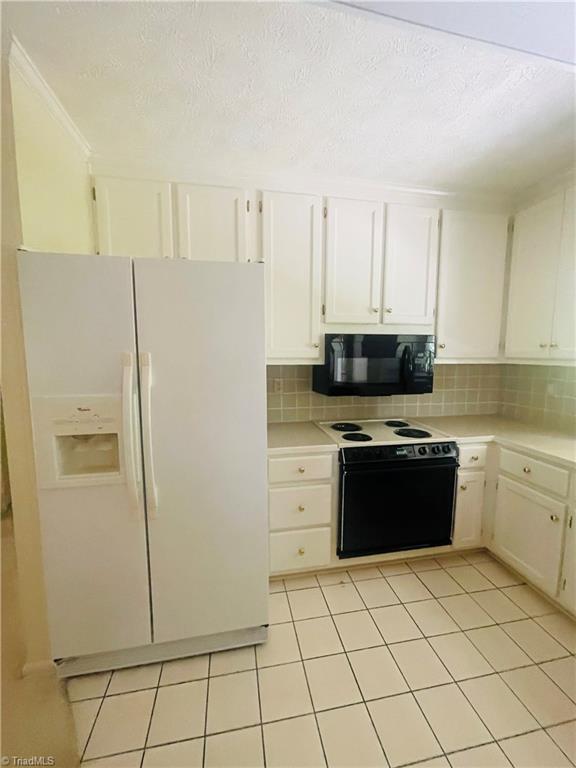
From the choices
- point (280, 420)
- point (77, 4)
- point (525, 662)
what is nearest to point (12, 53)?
point (77, 4)

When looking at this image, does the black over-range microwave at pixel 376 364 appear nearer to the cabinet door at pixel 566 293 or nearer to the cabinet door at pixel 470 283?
the cabinet door at pixel 470 283

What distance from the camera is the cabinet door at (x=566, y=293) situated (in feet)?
6.45

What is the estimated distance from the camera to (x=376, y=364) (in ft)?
7.16

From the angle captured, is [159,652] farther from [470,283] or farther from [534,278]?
[534,278]

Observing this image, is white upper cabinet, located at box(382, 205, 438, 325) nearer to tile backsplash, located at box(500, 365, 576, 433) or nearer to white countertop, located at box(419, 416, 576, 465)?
white countertop, located at box(419, 416, 576, 465)

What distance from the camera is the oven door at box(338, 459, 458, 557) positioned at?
2.03 meters

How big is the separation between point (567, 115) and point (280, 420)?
7.29 ft

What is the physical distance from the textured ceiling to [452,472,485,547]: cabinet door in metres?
1.94

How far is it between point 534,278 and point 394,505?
1.78m

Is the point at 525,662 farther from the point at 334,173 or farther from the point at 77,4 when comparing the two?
the point at 77,4

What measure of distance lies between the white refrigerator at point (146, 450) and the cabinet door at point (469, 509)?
140cm

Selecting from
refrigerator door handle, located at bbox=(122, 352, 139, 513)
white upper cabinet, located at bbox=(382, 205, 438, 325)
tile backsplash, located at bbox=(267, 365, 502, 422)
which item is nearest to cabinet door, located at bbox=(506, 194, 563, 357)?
tile backsplash, located at bbox=(267, 365, 502, 422)

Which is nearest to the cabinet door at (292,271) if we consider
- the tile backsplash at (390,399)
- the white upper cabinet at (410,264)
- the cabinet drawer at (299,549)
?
the tile backsplash at (390,399)

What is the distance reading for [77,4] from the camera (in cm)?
100
